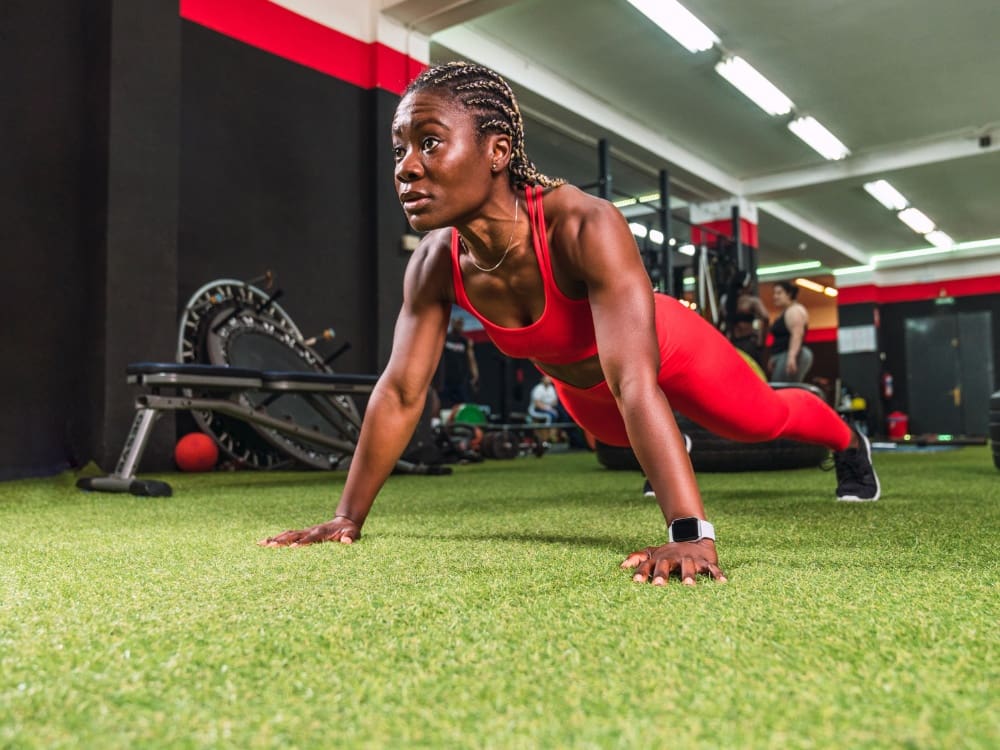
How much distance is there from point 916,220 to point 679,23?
7.36 m

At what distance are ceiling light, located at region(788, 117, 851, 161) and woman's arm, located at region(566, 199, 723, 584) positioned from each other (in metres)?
7.24

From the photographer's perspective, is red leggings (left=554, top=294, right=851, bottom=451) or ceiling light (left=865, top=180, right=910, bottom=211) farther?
ceiling light (left=865, top=180, right=910, bottom=211)

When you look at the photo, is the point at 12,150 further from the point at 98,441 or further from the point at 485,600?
the point at 485,600

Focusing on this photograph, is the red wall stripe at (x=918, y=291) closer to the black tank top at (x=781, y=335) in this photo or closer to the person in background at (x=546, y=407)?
the person in background at (x=546, y=407)

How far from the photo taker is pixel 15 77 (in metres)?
3.77

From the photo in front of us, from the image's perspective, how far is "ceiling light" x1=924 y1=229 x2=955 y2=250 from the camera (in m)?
12.3

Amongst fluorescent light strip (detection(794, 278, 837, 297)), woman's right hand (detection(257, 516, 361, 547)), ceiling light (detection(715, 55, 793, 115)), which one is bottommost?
woman's right hand (detection(257, 516, 361, 547))

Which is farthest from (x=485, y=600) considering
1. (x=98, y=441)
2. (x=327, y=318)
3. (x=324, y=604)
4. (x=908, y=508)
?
(x=327, y=318)

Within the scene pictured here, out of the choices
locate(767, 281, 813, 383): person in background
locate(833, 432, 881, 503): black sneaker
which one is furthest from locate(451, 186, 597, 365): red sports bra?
locate(767, 281, 813, 383): person in background

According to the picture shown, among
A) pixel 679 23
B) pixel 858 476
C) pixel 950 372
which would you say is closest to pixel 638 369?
pixel 858 476

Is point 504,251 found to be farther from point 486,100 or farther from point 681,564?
point 681,564

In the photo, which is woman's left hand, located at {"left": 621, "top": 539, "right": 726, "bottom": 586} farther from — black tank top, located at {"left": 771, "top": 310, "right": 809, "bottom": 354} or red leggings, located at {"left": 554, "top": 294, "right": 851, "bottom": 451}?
black tank top, located at {"left": 771, "top": 310, "right": 809, "bottom": 354}

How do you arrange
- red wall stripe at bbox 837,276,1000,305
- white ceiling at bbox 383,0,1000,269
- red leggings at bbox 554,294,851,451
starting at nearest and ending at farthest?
1. red leggings at bbox 554,294,851,451
2. white ceiling at bbox 383,0,1000,269
3. red wall stripe at bbox 837,276,1000,305

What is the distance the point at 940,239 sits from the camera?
12.7 m
